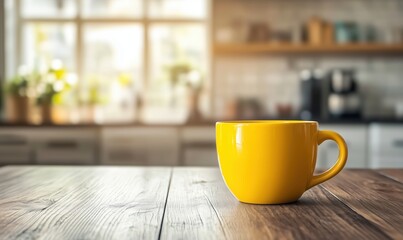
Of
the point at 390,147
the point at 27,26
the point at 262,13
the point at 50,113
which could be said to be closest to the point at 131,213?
the point at 390,147

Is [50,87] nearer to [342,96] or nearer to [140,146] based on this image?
[140,146]

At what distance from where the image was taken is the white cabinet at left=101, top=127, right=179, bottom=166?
2.95 metres

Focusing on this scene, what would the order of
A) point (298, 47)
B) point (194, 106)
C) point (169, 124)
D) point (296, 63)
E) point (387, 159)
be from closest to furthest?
1. point (387, 159)
2. point (169, 124)
3. point (298, 47)
4. point (194, 106)
5. point (296, 63)

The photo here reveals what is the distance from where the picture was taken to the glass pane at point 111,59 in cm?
373

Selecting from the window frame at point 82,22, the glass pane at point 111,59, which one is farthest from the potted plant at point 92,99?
the window frame at point 82,22

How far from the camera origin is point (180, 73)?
365cm

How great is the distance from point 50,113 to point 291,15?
1.71 m

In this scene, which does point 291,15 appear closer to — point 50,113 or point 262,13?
point 262,13

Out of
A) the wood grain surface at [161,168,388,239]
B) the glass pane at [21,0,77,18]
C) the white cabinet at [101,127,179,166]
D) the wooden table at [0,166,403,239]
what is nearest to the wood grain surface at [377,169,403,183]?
the wooden table at [0,166,403,239]

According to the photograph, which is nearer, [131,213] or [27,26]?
[131,213]

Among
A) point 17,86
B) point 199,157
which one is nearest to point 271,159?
point 199,157

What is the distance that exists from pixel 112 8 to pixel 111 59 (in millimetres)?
364

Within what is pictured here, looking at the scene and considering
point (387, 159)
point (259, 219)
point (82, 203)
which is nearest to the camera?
point (259, 219)

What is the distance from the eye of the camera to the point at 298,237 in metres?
0.52
